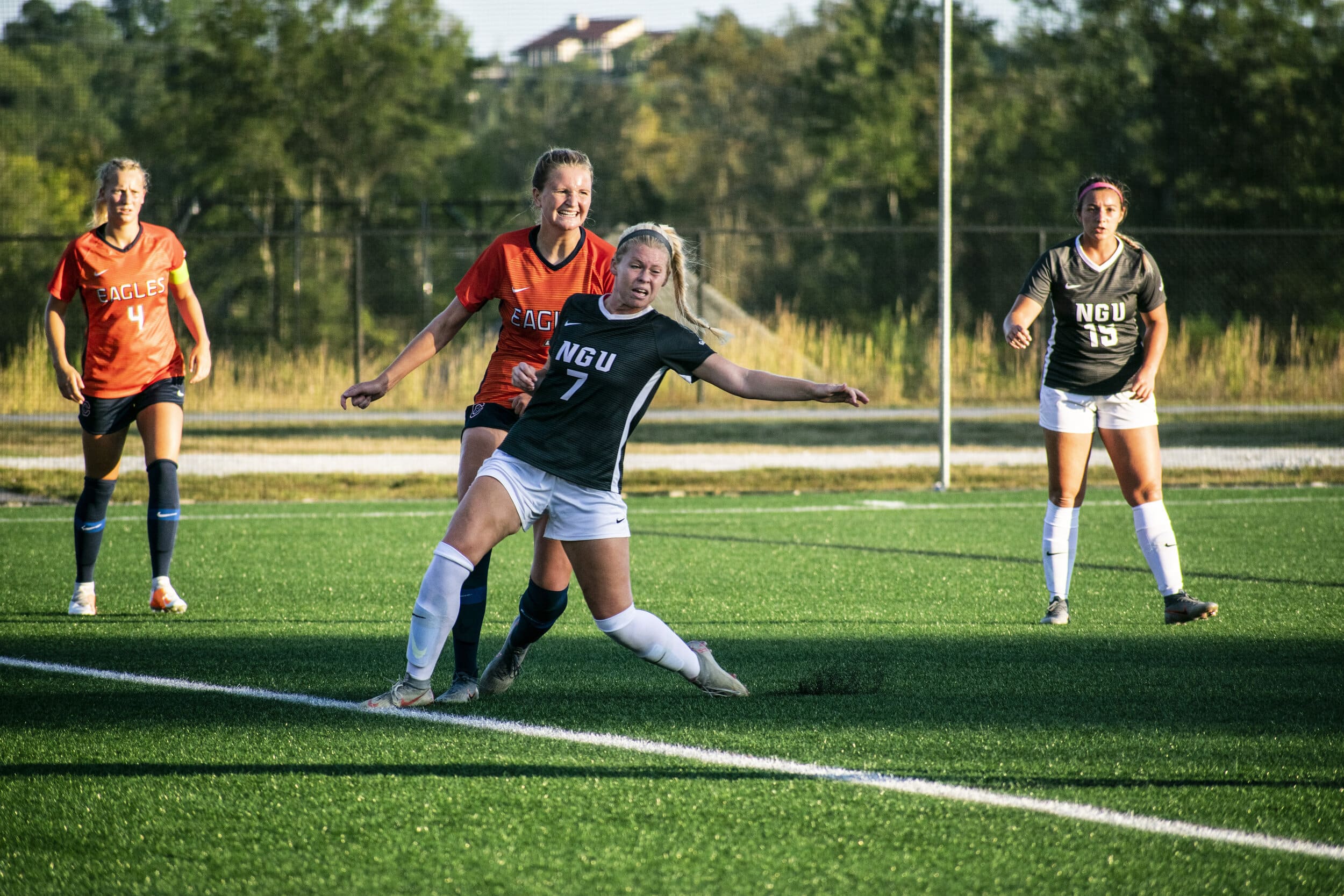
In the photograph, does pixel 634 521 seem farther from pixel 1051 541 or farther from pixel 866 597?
pixel 1051 541

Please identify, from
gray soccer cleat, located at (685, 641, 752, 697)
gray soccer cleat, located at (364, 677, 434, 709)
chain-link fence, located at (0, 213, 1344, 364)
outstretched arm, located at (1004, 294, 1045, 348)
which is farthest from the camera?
chain-link fence, located at (0, 213, 1344, 364)

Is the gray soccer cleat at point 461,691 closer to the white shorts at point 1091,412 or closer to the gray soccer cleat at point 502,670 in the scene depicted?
the gray soccer cleat at point 502,670

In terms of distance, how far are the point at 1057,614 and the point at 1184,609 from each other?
23.0 inches

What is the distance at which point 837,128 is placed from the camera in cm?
3494

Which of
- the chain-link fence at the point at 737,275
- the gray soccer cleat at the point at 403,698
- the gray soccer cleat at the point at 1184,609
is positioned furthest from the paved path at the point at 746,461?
the gray soccer cleat at the point at 403,698

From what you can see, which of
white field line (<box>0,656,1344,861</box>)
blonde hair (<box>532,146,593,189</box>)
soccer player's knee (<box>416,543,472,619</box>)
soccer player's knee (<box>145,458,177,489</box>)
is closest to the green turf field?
white field line (<box>0,656,1344,861</box>)

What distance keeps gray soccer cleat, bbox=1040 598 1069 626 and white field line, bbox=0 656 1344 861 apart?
277 cm

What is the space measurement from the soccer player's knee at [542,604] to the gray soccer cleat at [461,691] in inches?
12.8

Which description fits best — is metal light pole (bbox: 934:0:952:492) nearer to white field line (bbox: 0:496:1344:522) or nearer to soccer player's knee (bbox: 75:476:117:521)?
white field line (bbox: 0:496:1344:522)

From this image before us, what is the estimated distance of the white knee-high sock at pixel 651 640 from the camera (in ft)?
15.3

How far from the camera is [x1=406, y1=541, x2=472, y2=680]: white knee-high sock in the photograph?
4527 mm

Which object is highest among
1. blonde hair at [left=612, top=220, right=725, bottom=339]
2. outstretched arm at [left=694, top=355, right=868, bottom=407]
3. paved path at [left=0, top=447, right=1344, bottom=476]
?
blonde hair at [left=612, top=220, right=725, bottom=339]

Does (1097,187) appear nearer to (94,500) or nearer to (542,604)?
(542,604)

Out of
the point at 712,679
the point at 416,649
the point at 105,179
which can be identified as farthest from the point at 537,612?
the point at 105,179
